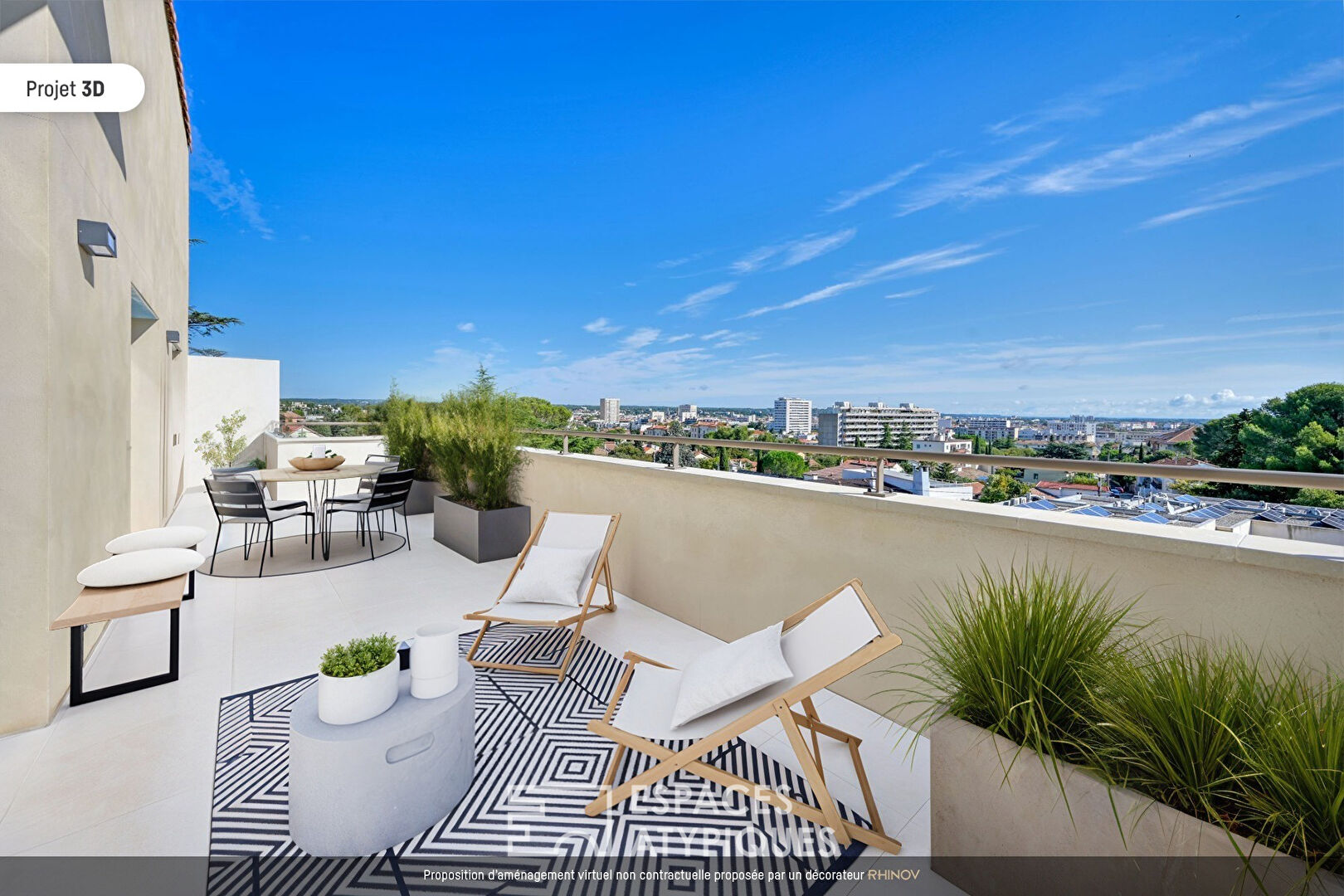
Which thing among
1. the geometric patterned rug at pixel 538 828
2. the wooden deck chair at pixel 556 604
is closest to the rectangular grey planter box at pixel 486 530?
the wooden deck chair at pixel 556 604

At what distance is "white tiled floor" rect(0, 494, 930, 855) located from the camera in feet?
6.35

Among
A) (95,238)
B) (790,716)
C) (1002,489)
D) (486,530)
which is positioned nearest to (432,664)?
(790,716)

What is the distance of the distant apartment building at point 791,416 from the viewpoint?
3.79 metres

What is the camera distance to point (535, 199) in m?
25.6

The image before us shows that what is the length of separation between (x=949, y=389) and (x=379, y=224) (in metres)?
25.8

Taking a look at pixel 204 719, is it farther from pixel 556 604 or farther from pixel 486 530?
pixel 486 530

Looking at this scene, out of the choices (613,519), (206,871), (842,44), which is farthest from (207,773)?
(842,44)

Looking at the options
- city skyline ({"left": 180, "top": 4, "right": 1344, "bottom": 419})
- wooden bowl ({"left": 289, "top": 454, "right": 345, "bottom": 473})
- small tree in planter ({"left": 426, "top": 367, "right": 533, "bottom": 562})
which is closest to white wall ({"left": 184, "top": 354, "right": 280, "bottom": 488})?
city skyline ({"left": 180, "top": 4, "right": 1344, "bottom": 419})

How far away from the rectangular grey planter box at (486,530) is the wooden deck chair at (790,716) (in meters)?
3.35

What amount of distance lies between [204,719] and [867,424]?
384 cm

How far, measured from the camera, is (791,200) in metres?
29.0

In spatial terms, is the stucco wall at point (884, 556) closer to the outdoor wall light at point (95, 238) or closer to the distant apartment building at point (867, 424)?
the distant apartment building at point (867, 424)

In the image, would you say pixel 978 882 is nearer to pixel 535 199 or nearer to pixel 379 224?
pixel 379 224

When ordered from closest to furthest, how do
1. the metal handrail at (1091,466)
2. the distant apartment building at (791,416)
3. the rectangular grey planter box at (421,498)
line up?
the metal handrail at (1091,466) < the distant apartment building at (791,416) < the rectangular grey planter box at (421,498)
